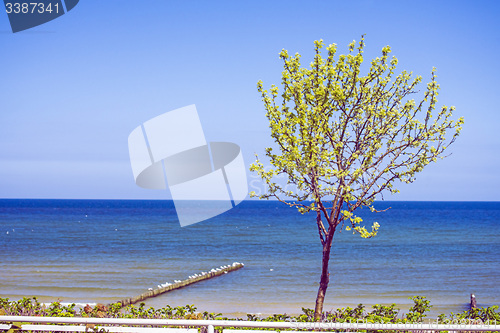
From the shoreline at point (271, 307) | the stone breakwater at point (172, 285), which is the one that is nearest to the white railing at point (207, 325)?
the shoreline at point (271, 307)

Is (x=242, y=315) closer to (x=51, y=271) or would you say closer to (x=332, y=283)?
(x=332, y=283)

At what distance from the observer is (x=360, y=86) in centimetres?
932

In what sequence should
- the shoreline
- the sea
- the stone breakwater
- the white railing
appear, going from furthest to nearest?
1. the sea
2. the stone breakwater
3. the shoreline
4. the white railing

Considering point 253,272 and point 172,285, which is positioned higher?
point 172,285

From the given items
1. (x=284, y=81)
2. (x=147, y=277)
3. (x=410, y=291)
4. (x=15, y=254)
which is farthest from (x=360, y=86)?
(x=15, y=254)

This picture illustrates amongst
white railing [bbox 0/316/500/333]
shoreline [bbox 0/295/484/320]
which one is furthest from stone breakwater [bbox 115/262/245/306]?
white railing [bbox 0/316/500/333]

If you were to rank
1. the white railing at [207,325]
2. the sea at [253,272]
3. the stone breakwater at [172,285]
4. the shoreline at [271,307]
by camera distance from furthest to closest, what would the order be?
the sea at [253,272] < the stone breakwater at [172,285] < the shoreline at [271,307] < the white railing at [207,325]

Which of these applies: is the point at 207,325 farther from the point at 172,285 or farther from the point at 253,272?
the point at 253,272

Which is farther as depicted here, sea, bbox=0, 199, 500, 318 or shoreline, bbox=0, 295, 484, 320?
sea, bbox=0, 199, 500, 318

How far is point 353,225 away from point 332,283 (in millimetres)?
16775

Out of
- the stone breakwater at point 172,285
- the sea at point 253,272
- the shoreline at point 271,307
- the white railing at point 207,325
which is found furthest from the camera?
the sea at point 253,272

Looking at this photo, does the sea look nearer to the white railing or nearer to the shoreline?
the shoreline

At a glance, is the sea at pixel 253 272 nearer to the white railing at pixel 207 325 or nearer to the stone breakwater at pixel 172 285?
the stone breakwater at pixel 172 285

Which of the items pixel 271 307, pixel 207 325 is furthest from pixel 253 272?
pixel 207 325
